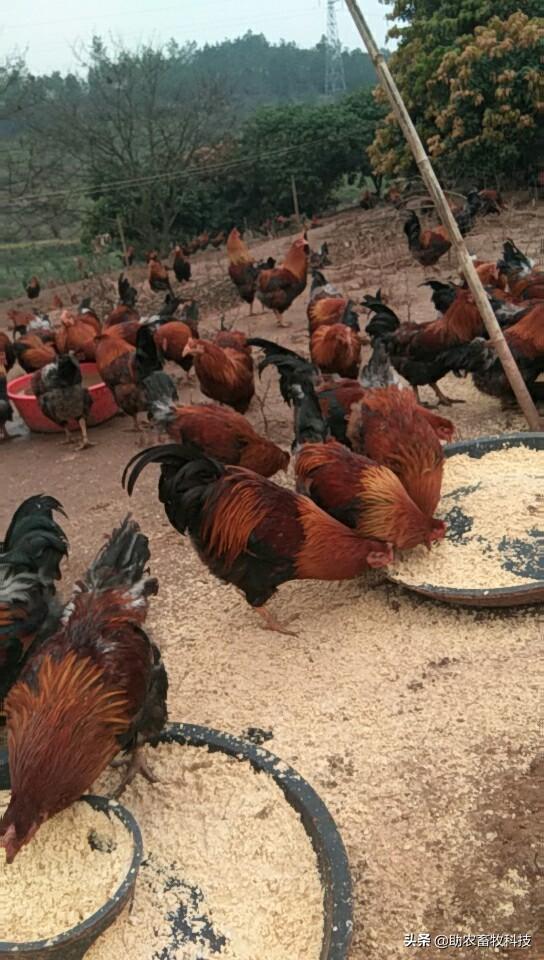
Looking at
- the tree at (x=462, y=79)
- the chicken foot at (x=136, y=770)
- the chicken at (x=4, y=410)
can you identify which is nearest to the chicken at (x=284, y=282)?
the chicken at (x=4, y=410)

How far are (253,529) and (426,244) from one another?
10709mm

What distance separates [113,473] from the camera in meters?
7.14

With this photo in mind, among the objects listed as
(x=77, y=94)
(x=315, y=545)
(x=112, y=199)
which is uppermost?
(x=77, y=94)

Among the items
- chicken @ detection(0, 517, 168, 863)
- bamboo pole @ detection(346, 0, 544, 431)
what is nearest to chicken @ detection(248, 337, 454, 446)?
bamboo pole @ detection(346, 0, 544, 431)

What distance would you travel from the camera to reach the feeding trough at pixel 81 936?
7.43 feet

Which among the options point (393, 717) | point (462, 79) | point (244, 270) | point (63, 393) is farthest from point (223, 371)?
point (462, 79)

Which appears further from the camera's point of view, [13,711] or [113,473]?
[113,473]

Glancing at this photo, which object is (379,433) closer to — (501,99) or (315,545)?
(315,545)

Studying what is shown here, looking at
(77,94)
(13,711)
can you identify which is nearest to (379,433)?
(13,711)

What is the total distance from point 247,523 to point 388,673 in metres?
1.08

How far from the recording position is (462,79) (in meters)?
18.6

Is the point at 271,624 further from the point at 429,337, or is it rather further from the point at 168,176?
the point at 168,176

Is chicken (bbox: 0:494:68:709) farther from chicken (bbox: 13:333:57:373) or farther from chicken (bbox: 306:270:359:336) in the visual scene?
chicken (bbox: 13:333:57:373)

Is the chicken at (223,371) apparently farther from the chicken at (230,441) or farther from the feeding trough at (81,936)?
the feeding trough at (81,936)
